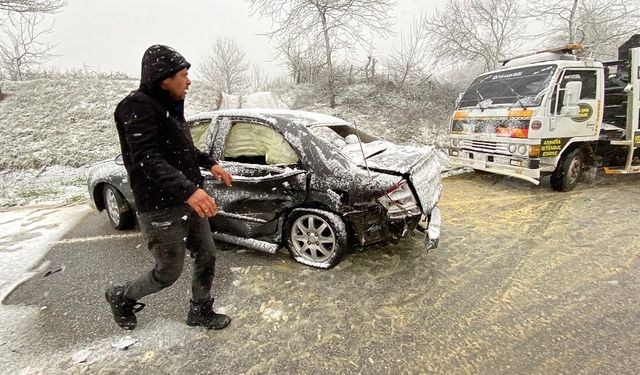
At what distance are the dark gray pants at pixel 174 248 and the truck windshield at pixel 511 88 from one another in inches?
212

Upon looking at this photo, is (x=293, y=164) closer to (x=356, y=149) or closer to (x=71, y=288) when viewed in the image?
(x=356, y=149)

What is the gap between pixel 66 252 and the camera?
3.91 metres

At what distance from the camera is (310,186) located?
312 centimetres

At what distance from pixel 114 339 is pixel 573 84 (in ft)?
21.7

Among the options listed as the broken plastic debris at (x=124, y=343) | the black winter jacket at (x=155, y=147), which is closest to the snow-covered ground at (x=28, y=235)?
the broken plastic debris at (x=124, y=343)

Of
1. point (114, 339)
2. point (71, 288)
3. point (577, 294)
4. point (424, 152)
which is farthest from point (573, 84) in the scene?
point (71, 288)

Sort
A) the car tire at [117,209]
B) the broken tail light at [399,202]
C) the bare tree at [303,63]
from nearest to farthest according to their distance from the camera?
the broken tail light at [399,202]
the car tire at [117,209]
the bare tree at [303,63]

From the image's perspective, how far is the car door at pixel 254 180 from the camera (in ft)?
10.5

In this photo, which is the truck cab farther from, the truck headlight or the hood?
the hood

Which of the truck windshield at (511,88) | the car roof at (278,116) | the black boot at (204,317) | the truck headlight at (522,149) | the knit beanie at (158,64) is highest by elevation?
the truck windshield at (511,88)

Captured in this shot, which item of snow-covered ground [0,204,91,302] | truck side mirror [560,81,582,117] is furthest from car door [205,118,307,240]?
truck side mirror [560,81,582,117]

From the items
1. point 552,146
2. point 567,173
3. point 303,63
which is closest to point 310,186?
point 552,146

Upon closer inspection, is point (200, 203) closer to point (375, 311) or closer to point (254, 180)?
point (254, 180)

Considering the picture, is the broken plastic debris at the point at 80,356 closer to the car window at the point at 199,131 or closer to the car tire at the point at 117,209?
the car window at the point at 199,131
